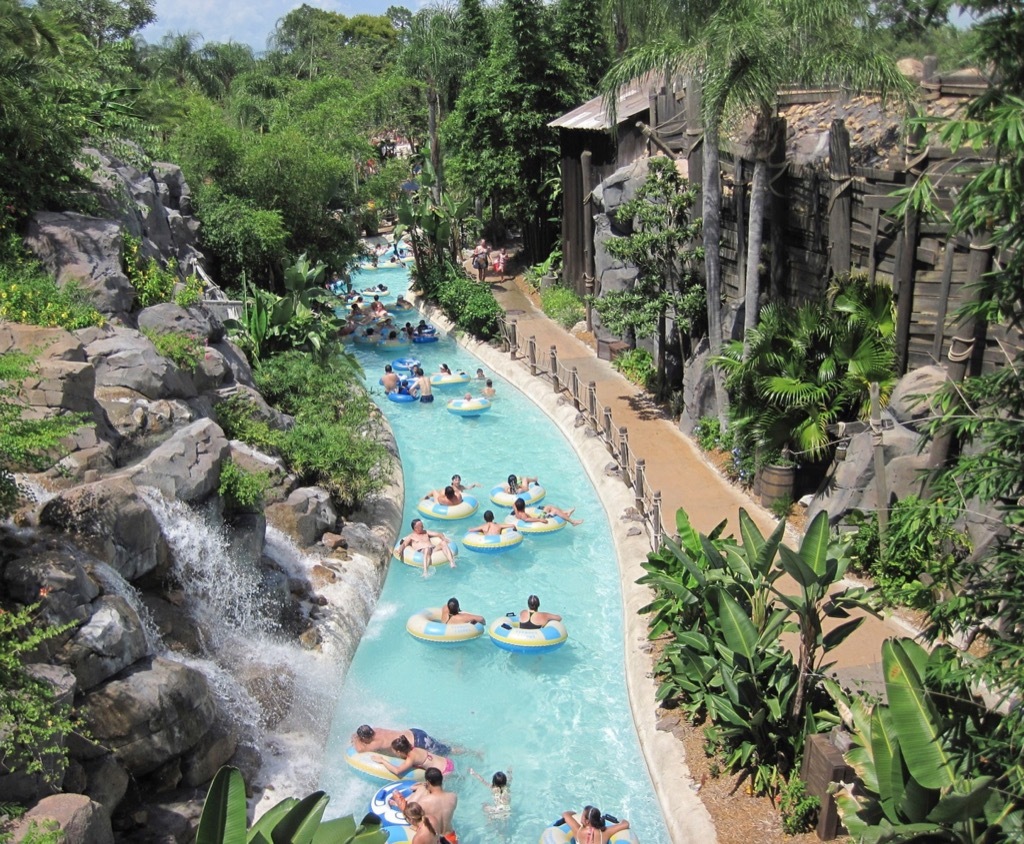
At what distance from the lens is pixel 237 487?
12586 millimetres

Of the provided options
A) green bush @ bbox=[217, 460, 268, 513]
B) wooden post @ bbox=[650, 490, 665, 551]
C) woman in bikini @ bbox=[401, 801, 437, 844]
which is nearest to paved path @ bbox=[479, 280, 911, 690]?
wooden post @ bbox=[650, 490, 665, 551]

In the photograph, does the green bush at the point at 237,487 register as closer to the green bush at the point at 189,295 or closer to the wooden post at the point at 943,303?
the green bush at the point at 189,295

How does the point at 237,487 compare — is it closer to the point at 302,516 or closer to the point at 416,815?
the point at 302,516

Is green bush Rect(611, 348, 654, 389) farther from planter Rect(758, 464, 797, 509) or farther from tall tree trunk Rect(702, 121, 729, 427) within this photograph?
planter Rect(758, 464, 797, 509)

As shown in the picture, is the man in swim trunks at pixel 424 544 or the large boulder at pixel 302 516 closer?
the large boulder at pixel 302 516

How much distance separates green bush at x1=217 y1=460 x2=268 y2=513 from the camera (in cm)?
1254

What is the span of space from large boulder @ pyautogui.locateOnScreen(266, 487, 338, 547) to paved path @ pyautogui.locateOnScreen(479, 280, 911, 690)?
5.09 meters

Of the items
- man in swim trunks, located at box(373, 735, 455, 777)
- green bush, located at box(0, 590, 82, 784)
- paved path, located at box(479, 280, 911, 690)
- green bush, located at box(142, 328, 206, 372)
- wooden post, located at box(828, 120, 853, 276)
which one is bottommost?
man in swim trunks, located at box(373, 735, 455, 777)

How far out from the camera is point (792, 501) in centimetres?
1427

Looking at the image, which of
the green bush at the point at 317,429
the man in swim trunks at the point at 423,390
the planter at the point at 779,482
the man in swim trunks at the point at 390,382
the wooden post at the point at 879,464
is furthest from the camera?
the man in swim trunks at the point at 390,382

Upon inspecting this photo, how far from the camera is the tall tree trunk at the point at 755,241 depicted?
1487 cm

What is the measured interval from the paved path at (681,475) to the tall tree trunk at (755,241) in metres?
2.17

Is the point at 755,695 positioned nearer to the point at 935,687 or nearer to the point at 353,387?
the point at 935,687

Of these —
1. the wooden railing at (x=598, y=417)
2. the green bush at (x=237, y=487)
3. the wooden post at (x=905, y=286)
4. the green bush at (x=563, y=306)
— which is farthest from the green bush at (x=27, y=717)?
the green bush at (x=563, y=306)
